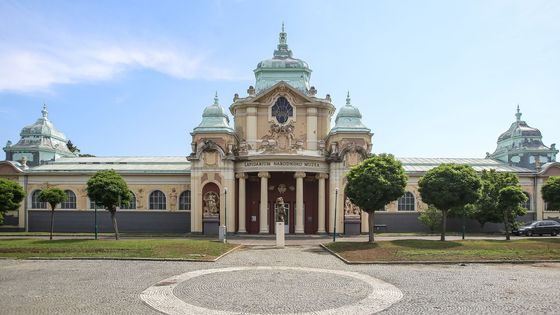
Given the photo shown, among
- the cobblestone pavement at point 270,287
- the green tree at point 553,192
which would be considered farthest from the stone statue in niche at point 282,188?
the green tree at point 553,192

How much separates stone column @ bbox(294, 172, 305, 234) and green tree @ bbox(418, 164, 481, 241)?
1298 cm

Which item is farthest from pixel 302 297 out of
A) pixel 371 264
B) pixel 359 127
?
pixel 359 127

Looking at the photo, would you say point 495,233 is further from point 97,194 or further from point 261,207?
point 97,194

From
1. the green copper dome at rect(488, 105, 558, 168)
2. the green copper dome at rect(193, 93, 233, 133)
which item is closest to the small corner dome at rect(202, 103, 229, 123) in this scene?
the green copper dome at rect(193, 93, 233, 133)

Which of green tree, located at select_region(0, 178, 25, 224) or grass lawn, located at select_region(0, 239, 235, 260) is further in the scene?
green tree, located at select_region(0, 178, 25, 224)

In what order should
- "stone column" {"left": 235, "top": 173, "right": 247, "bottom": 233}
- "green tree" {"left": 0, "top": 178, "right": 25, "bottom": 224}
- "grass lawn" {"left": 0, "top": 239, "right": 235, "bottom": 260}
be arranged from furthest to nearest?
"stone column" {"left": 235, "top": 173, "right": 247, "bottom": 233}
"green tree" {"left": 0, "top": 178, "right": 25, "bottom": 224}
"grass lawn" {"left": 0, "top": 239, "right": 235, "bottom": 260}

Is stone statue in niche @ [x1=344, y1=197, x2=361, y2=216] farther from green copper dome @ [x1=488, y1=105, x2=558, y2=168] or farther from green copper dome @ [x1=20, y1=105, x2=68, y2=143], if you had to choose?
green copper dome @ [x1=20, y1=105, x2=68, y2=143]

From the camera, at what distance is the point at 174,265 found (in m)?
22.8

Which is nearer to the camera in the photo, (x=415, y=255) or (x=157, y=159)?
(x=415, y=255)

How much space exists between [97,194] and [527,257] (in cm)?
2840

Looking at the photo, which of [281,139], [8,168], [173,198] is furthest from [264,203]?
[8,168]

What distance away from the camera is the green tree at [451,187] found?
31.5 m

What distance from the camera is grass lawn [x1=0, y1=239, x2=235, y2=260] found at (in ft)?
83.9

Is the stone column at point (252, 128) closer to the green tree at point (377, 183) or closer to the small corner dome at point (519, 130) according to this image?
the green tree at point (377, 183)
